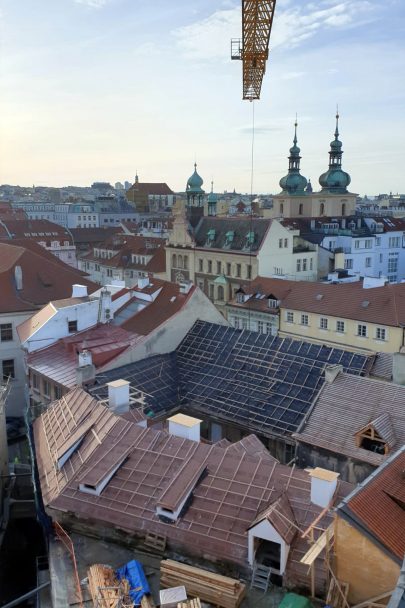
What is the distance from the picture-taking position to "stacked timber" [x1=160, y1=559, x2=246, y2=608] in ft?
53.5

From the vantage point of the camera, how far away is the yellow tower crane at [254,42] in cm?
4077

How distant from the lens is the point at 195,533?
18.3 meters

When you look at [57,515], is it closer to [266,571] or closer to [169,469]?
[169,469]

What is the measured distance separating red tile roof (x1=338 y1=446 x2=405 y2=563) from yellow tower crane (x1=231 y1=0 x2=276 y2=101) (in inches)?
1329

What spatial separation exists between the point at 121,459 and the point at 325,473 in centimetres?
723

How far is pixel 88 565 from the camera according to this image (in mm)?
18156

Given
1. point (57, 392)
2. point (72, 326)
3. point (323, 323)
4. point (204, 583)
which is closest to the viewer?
point (204, 583)

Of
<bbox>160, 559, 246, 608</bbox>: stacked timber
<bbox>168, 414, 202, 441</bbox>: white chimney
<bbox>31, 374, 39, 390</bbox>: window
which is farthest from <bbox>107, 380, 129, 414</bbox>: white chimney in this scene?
<bbox>31, 374, 39, 390</bbox>: window

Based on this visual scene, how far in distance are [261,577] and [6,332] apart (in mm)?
31536

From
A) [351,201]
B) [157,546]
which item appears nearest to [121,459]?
[157,546]

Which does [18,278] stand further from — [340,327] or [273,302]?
[340,327]

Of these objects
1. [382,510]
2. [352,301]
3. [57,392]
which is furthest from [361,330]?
[382,510]

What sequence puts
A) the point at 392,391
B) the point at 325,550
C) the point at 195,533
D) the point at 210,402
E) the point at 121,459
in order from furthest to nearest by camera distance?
1. the point at 210,402
2. the point at 392,391
3. the point at 121,459
4. the point at 195,533
5. the point at 325,550

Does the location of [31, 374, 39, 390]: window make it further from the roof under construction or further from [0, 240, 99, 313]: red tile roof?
[0, 240, 99, 313]: red tile roof
